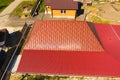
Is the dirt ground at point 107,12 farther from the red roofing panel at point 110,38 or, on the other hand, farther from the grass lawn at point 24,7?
the grass lawn at point 24,7

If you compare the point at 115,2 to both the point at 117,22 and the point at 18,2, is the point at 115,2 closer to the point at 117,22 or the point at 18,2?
the point at 117,22

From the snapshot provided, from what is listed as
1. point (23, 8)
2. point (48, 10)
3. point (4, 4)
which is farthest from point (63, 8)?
point (4, 4)

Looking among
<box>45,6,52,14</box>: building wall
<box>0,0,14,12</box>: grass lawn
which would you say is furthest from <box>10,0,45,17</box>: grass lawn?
<box>0,0,14,12</box>: grass lawn

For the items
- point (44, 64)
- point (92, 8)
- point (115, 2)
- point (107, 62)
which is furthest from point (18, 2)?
point (107, 62)

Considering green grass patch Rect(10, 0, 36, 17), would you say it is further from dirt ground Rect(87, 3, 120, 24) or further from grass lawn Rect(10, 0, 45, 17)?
dirt ground Rect(87, 3, 120, 24)

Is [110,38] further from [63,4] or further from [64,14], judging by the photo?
[63,4]

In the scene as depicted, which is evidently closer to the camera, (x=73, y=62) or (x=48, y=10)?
(x=73, y=62)
